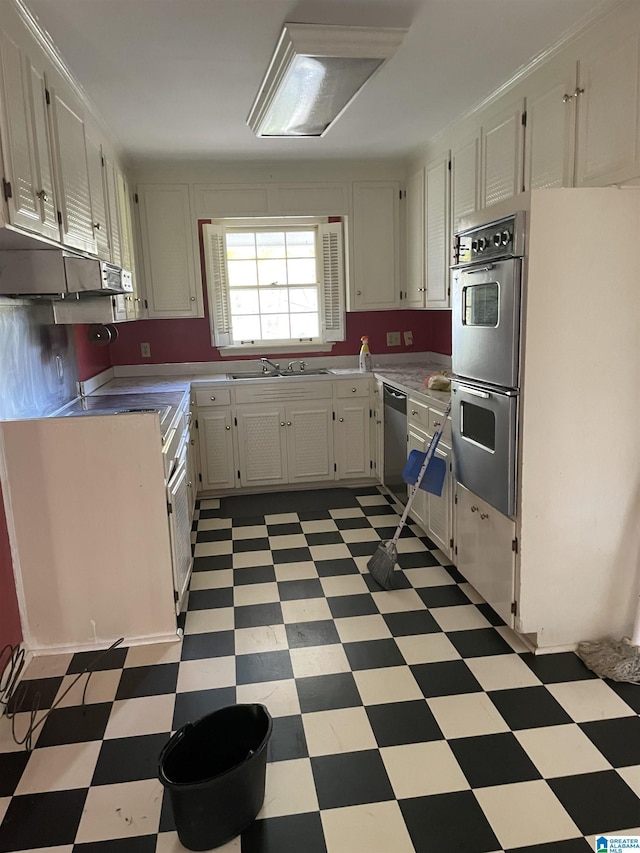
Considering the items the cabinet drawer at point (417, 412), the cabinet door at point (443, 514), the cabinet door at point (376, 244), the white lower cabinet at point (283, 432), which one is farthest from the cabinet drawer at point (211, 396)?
the cabinet door at point (443, 514)

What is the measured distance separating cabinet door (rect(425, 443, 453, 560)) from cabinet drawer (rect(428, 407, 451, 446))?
50mm

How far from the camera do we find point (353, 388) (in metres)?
4.58

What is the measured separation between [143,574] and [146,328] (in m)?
2.65

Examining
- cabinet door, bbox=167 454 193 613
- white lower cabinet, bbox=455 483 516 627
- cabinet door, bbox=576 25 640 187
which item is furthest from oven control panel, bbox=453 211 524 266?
cabinet door, bbox=167 454 193 613

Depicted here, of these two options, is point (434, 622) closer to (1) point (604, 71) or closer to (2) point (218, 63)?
(1) point (604, 71)

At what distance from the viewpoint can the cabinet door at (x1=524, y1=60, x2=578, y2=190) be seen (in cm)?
253

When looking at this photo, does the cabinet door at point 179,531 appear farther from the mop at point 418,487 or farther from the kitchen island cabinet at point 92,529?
the mop at point 418,487

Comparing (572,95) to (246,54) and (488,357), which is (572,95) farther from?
(246,54)

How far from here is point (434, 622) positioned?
276cm

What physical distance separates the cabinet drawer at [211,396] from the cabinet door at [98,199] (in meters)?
1.24

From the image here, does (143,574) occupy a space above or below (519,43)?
below

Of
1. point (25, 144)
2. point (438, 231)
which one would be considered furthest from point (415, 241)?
point (25, 144)

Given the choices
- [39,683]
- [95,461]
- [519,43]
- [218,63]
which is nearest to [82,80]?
[218,63]

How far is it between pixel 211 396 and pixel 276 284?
1145mm
